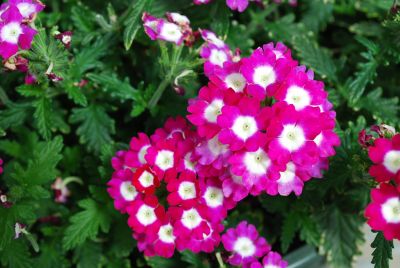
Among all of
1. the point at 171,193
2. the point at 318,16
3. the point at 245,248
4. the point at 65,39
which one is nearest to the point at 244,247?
the point at 245,248

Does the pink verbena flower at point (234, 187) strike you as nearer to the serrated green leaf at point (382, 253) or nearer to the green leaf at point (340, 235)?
the serrated green leaf at point (382, 253)

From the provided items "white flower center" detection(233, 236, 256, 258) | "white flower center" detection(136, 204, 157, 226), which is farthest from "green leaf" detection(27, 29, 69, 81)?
"white flower center" detection(233, 236, 256, 258)

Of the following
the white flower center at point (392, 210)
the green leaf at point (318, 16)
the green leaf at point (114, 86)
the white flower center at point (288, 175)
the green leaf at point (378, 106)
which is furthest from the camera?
the green leaf at point (318, 16)

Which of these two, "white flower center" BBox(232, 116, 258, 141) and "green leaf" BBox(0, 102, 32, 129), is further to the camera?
"green leaf" BBox(0, 102, 32, 129)

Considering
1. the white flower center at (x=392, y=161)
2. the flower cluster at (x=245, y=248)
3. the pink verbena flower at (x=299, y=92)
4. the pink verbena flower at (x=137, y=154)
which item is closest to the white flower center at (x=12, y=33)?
the pink verbena flower at (x=137, y=154)

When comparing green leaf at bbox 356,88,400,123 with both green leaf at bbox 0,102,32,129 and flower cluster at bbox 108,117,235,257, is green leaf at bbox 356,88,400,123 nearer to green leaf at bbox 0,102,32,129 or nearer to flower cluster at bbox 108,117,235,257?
flower cluster at bbox 108,117,235,257

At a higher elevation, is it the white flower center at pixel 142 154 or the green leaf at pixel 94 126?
the white flower center at pixel 142 154

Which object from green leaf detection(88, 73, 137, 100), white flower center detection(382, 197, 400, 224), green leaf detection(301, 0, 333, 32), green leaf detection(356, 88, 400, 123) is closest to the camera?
white flower center detection(382, 197, 400, 224)
